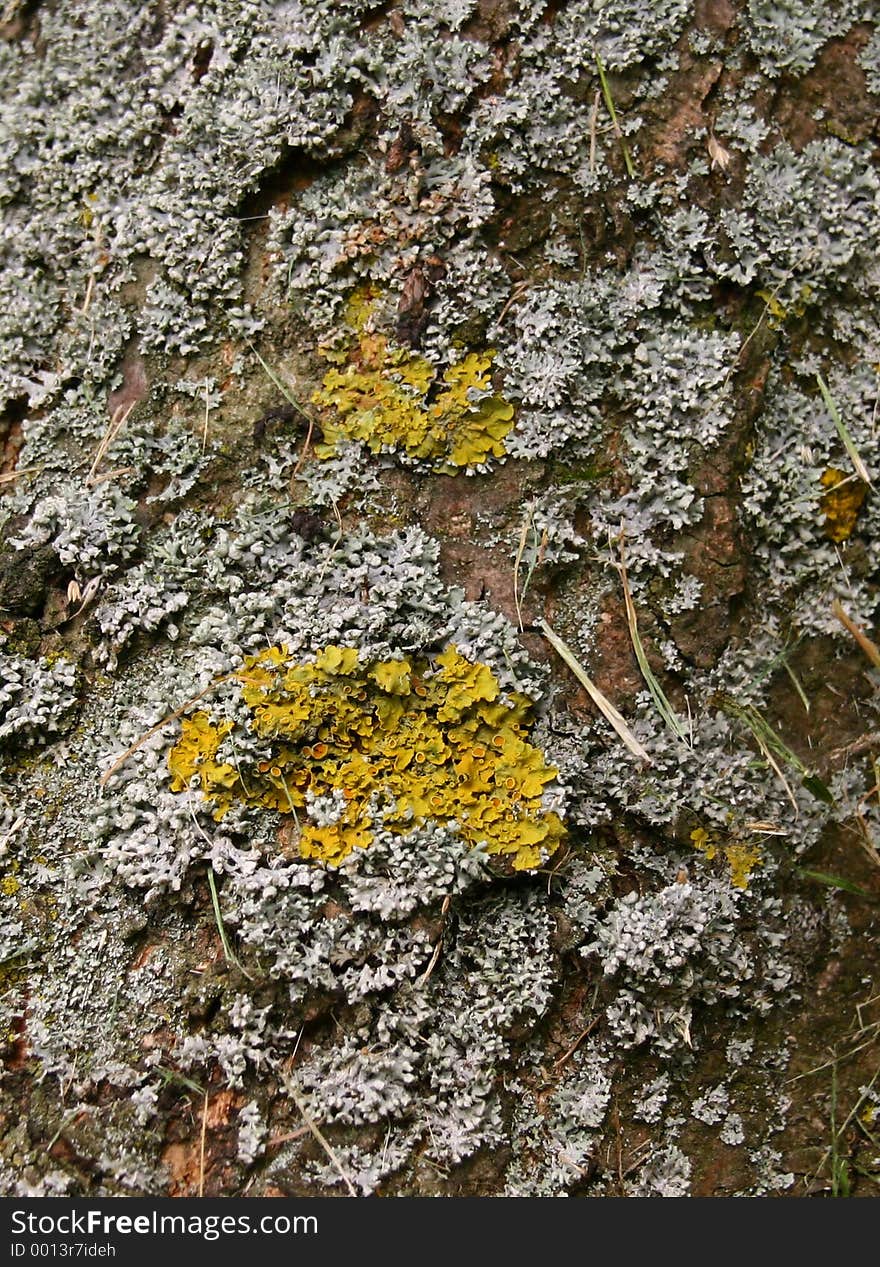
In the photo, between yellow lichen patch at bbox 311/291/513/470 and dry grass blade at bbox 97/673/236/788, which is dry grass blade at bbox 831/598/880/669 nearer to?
yellow lichen patch at bbox 311/291/513/470

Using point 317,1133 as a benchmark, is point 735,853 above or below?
below

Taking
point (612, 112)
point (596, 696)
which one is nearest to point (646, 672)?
point (596, 696)

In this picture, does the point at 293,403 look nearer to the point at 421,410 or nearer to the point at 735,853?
the point at 421,410

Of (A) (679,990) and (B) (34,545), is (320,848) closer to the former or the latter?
(A) (679,990)

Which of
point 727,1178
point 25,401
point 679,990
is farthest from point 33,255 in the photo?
point 727,1178

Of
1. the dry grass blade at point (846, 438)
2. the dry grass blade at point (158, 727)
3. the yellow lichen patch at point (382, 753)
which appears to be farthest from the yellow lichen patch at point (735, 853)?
the dry grass blade at point (158, 727)

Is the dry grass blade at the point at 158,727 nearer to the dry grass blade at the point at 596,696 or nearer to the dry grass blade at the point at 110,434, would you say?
the dry grass blade at the point at 110,434
